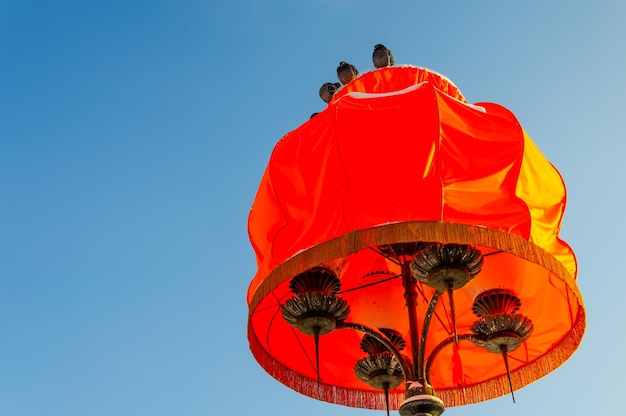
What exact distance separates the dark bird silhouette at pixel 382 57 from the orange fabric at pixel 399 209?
133cm

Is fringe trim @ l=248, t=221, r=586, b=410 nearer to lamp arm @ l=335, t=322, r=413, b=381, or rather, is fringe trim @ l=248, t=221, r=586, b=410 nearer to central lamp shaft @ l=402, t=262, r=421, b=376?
lamp arm @ l=335, t=322, r=413, b=381

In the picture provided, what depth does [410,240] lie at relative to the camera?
4.61m

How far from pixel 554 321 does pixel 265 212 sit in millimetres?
2516

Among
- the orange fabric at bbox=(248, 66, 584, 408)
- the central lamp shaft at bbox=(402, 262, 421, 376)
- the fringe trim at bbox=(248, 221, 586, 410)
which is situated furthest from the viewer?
the central lamp shaft at bbox=(402, 262, 421, 376)

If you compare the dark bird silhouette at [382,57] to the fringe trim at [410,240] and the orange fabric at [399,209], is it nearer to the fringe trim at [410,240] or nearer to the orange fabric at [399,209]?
the orange fabric at [399,209]

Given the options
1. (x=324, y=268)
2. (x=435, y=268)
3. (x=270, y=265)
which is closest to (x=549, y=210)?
(x=435, y=268)

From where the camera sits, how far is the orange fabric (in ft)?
16.1

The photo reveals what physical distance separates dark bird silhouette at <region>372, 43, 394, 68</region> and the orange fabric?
1328 millimetres

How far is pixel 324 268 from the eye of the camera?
525 centimetres

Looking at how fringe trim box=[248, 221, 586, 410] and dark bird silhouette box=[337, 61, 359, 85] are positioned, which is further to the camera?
dark bird silhouette box=[337, 61, 359, 85]

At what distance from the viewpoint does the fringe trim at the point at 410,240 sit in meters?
4.64

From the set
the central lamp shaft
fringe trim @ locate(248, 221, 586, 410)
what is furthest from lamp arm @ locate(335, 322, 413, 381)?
fringe trim @ locate(248, 221, 586, 410)

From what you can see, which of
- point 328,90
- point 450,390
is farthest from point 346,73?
point 450,390

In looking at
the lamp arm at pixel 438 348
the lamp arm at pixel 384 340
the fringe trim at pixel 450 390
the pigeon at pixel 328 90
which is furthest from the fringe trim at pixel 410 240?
the pigeon at pixel 328 90
